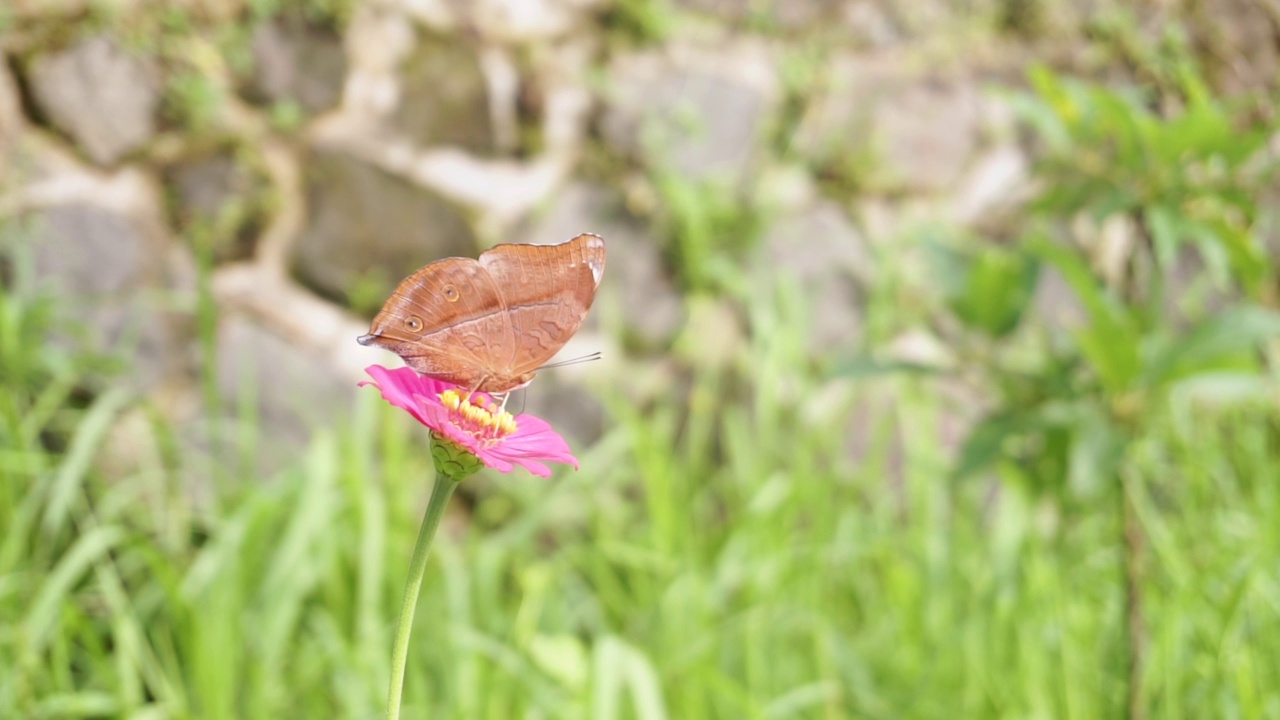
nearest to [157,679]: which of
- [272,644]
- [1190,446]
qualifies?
[272,644]

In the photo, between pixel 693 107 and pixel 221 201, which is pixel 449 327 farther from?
pixel 693 107

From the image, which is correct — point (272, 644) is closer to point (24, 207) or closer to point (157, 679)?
point (157, 679)

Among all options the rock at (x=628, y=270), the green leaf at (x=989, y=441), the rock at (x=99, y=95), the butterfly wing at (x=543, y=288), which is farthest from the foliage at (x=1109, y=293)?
the rock at (x=99, y=95)

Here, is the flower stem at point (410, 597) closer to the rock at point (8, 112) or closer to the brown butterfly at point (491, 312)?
the brown butterfly at point (491, 312)

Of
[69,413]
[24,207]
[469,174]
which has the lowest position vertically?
[69,413]

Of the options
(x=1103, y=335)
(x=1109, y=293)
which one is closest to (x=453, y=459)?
(x=1103, y=335)

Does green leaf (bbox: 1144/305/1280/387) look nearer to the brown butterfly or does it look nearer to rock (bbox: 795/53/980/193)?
the brown butterfly

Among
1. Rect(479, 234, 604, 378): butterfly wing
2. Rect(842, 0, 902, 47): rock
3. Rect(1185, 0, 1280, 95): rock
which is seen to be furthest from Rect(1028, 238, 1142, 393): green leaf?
Rect(1185, 0, 1280, 95): rock
